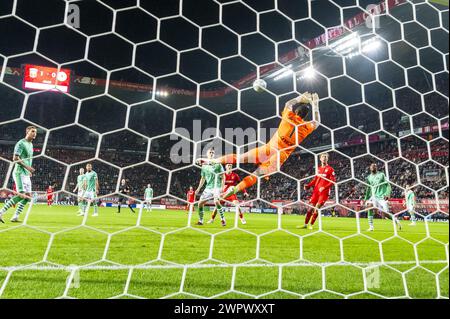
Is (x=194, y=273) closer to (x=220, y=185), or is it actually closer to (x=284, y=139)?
(x=220, y=185)

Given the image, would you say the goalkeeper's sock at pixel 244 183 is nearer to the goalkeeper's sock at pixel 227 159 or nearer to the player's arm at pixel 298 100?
the goalkeeper's sock at pixel 227 159

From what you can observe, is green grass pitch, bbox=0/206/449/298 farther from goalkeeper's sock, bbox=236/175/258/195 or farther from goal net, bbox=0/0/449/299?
goalkeeper's sock, bbox=236/175/258/195

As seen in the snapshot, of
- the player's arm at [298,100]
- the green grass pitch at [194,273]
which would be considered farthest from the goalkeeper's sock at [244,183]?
the green grass pitch at [194,273]

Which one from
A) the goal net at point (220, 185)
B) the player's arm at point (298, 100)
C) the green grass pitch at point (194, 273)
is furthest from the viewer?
the player's arm at point (298, 100)

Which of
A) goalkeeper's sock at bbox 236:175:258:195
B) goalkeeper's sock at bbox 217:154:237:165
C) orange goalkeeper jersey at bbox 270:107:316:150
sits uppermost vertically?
goalkeeper's sock at bbox 217:154:237:165

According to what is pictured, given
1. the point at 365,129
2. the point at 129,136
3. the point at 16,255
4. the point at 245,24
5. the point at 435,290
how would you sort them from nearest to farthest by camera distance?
the point at 435,290 < the point at 16,255 < the point at 245,24 < the point at 129,136 < the point at 365,129

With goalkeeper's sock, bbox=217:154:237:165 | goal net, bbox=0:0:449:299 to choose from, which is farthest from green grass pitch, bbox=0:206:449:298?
goalkeeper's sock, bbox=217:154:237:165

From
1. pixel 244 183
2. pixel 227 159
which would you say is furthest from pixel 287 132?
pixel 244 183

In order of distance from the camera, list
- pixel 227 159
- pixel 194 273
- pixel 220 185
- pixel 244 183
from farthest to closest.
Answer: pixel 244 183 < pixel 220 185 < pixel 227 159 < pixel 194 273
